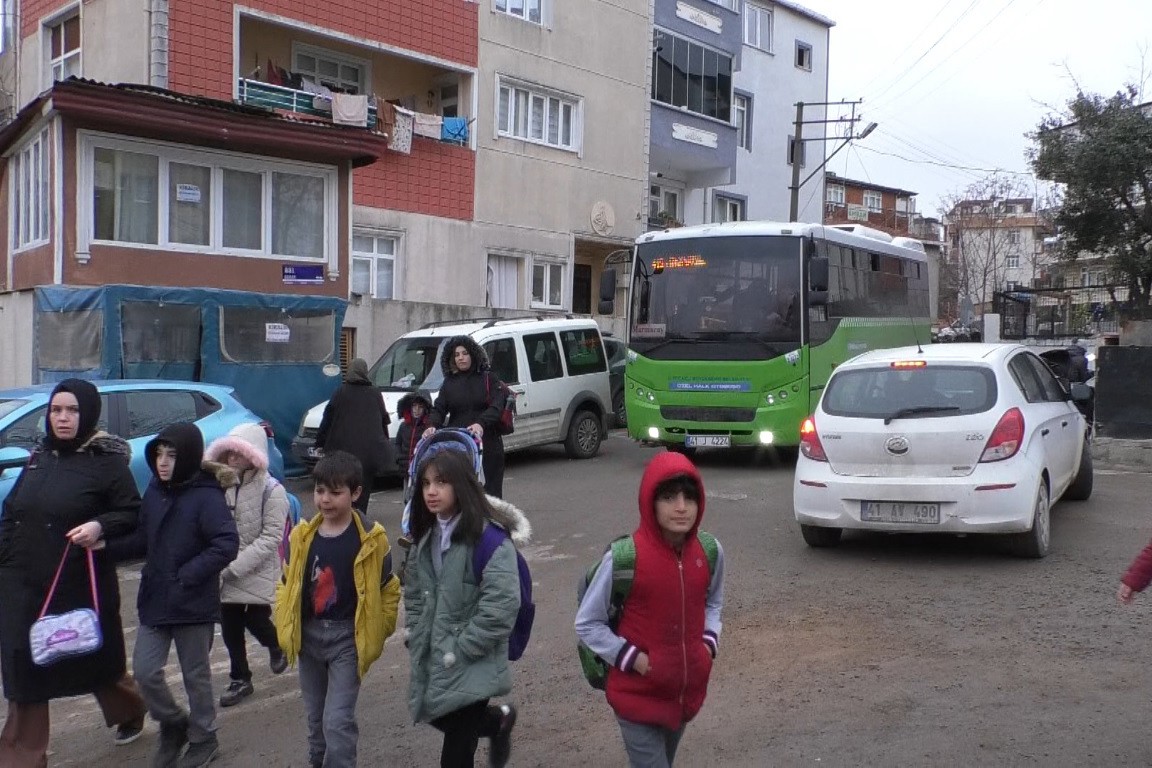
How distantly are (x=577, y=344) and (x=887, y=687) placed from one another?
10.6 metres

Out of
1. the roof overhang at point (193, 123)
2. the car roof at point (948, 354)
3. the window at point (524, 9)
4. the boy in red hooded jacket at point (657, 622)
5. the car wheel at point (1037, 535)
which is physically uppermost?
the window at point (524, 9)

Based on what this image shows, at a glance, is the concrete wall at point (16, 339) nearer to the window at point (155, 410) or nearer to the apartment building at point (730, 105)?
the window at point (155, 410)

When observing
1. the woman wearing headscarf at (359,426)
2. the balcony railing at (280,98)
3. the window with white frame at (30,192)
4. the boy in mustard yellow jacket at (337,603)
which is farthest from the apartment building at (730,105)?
the boy in mustard yellow jacket at (337,603)

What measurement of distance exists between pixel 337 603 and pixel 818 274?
1052cm

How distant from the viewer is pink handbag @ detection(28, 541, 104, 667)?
470cm

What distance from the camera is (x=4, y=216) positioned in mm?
17031

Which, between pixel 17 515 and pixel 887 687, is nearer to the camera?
pixel 17 515

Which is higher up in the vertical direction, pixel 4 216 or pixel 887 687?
pixel 4 216

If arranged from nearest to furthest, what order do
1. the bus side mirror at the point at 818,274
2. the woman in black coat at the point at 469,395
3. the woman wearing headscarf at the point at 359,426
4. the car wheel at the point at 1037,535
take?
the car wheel at the point at 1037,535
the woman in black coat at the point at 469,395
the woman wearing headscarf at the point at 359,426
the bus side mirror at the point at 818,274

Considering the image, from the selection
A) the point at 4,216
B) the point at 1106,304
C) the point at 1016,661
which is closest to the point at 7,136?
the point at 4,216

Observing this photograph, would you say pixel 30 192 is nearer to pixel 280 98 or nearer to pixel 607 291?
pixel 280 98

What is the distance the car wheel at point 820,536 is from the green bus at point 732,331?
476 cm

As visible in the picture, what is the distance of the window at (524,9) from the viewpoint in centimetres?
2523

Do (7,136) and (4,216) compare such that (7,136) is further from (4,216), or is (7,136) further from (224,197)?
(224,197)
